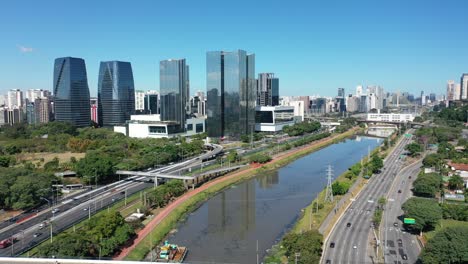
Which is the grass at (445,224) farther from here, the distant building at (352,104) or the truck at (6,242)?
the distant building at (352,104)

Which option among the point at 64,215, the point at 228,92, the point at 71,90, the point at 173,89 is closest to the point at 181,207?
the point at 64,215

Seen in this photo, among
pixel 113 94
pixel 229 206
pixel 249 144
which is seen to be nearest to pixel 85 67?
pixel 113 94

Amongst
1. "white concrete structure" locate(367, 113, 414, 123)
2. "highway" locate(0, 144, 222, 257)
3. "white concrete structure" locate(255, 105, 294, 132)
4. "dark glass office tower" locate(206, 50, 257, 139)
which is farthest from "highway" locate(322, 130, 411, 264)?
"white concrete structure" locate(367, 113, 414, 123)

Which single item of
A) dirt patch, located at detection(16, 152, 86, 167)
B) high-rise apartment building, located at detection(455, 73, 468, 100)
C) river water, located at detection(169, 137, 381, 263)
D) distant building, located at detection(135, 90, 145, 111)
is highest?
high-rise apartment building, located at detection(455, 73, 468, 100)

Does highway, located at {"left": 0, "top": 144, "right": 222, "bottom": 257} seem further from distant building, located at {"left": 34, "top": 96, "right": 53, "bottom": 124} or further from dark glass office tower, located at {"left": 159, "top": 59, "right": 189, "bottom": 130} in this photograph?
distant building, located at {"left": 34, "top": 96, "right": 53, "bottom": 124}

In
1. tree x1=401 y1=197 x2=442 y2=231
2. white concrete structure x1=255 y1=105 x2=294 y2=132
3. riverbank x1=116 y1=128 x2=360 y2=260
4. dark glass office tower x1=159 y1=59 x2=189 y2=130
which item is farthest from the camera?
white concrete structure x1=255 y1=105 x2=294 y2=132

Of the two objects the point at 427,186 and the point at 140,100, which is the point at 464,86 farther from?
the point at 427,186
